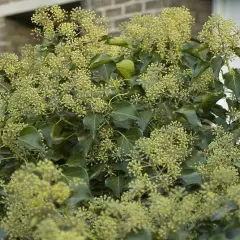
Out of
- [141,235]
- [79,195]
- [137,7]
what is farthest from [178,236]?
[137,7]

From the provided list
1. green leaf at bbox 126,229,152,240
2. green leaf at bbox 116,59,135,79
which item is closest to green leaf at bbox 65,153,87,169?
green leaf at bbox 116,59,135,79

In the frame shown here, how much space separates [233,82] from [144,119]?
16.6 inches

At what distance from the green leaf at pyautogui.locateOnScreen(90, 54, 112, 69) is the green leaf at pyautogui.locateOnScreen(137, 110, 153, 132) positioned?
0.92ft

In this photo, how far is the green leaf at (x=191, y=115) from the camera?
2408mm

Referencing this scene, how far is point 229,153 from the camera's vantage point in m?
2.21

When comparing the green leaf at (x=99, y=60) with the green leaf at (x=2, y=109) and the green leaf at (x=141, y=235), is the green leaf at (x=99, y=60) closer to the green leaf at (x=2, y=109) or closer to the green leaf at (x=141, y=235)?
the green leaf at (x=2, y=109)

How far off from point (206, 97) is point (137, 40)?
44 cm

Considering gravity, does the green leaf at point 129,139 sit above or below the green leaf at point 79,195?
below

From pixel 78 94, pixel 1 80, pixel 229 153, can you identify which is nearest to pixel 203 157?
pixel 229 153

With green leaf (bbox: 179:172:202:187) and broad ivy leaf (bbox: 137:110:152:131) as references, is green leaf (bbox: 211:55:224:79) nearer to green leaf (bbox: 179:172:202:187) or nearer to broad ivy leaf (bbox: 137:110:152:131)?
broad ivy leaf (bbox: 137:110:152:131)

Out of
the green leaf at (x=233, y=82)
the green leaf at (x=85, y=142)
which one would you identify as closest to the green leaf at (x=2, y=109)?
the green leaf at (x=85, y=142)

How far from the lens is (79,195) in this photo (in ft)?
6.43

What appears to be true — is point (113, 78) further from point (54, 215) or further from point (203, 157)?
point (54, 215)

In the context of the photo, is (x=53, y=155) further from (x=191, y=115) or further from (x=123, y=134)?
(x=191, y=115)
